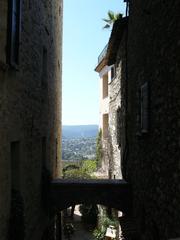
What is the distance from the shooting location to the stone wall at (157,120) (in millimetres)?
5883

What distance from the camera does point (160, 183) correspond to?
22.5 ft

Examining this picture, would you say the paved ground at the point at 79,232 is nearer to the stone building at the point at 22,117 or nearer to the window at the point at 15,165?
the stone building at the point at 22,117

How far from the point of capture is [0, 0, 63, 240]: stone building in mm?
6613

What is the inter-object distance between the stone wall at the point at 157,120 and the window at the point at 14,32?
262 centimetres

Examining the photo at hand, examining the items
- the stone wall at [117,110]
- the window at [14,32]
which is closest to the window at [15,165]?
the window at [14,32]

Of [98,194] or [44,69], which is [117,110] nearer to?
[44,69]

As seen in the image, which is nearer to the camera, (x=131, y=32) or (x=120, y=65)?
(x=131, y=32)

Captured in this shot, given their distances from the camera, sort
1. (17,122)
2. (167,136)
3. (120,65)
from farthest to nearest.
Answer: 1. (120,65)
2. (17,122)
3. (167,136)

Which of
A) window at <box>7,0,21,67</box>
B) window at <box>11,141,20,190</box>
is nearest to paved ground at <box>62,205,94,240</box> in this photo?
window at <box>11,141,20,190</box>

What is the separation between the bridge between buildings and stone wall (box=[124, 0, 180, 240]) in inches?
31.0

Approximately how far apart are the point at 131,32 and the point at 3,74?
17.4 feet

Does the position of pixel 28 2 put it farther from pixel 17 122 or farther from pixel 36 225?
pixel 36 225

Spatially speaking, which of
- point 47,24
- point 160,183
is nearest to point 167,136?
point 160,183

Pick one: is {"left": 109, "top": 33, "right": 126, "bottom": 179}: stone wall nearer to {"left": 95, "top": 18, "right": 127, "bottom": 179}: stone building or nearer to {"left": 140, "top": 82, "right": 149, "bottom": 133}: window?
{"left": 95, "top": 18, "right": 127, "bottom": 179}: stone building
